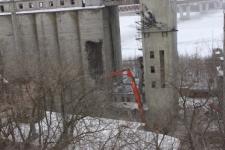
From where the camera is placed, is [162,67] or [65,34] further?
[65,34]

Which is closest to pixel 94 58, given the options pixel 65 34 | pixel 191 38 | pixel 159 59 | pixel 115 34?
pixel 65 34

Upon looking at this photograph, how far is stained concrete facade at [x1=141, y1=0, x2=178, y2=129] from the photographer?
1039 inches

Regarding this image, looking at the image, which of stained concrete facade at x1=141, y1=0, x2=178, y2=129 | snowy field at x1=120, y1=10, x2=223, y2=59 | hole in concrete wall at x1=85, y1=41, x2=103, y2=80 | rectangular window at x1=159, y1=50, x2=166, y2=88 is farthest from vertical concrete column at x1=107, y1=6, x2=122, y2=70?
snowy field at x1=120, y1=10, x2=223, y2=59

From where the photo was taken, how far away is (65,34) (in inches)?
1215

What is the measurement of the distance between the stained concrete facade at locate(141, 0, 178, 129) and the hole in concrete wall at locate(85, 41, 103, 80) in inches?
166

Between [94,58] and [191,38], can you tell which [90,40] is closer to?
[94,58]

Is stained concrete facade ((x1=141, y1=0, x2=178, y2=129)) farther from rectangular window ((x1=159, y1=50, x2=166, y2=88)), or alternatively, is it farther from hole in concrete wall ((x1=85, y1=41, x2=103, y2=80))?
hole in concrete wall ((x1=85, y1=41, x2=103, y2=80))

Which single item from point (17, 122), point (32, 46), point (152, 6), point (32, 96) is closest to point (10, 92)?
point (32, 96)

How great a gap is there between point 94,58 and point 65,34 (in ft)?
8.75

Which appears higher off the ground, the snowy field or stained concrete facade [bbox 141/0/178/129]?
stained concrete facade [bbox 141/0/178/129]

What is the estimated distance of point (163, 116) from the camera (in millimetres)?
27781

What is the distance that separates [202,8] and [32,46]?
3878 inches

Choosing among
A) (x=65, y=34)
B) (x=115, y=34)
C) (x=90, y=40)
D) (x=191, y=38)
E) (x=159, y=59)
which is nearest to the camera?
(x=159, y=59)

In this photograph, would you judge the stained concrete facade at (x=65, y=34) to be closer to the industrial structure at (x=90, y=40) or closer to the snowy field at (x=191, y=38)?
the industrial structure at (x=90, y=40)
